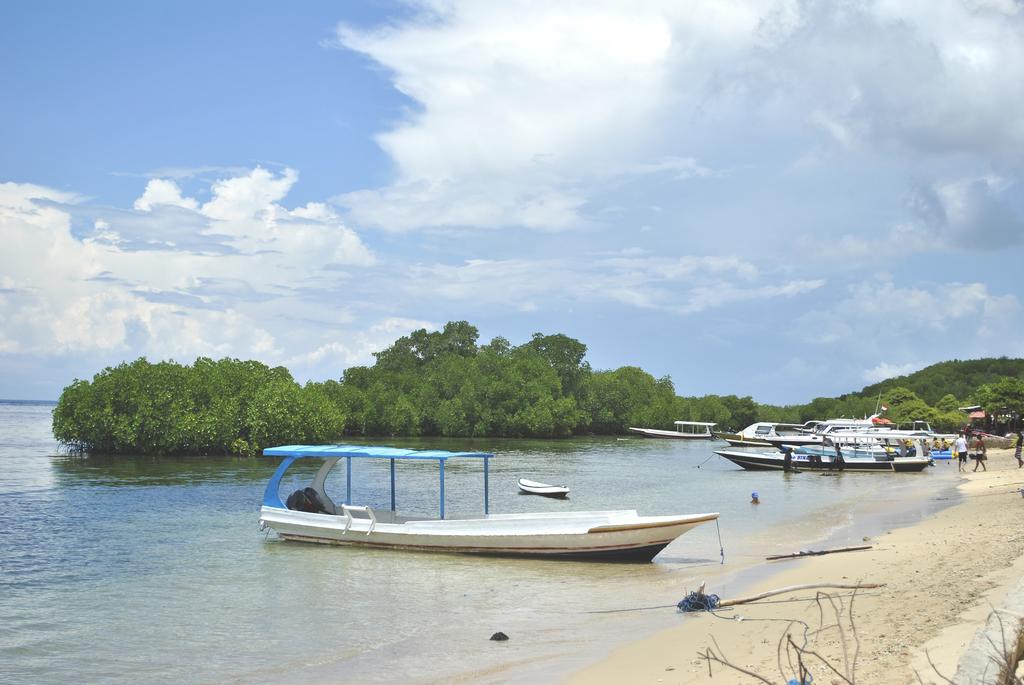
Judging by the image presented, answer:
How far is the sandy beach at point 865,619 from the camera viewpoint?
28.8 feet

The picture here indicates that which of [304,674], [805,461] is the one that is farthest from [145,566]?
[805,461]

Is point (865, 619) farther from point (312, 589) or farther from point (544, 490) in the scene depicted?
point (544, 490)

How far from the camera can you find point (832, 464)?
49.0 meters

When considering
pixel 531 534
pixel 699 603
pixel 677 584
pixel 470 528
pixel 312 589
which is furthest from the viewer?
pixel 470 528

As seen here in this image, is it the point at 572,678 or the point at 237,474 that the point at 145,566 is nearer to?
the point at 572,678

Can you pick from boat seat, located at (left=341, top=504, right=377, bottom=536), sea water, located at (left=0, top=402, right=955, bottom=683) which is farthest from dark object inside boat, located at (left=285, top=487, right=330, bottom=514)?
boat seat, located at (left=341, top=504, right=377, bottom=536)

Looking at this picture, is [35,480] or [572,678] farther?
[35,480]

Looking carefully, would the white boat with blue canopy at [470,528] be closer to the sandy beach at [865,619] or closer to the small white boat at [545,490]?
the sandy beach at [865,619]

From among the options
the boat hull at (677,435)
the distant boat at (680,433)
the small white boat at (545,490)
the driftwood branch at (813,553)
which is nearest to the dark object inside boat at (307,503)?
the driftwood branch at (813,553)

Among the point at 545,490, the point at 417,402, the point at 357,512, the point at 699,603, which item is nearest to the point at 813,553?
the point at 699,603

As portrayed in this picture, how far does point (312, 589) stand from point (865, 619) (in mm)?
10396

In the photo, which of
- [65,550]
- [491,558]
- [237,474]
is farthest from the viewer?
[237,474]

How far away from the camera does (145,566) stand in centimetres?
1966

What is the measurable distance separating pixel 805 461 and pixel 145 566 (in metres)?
40.4
